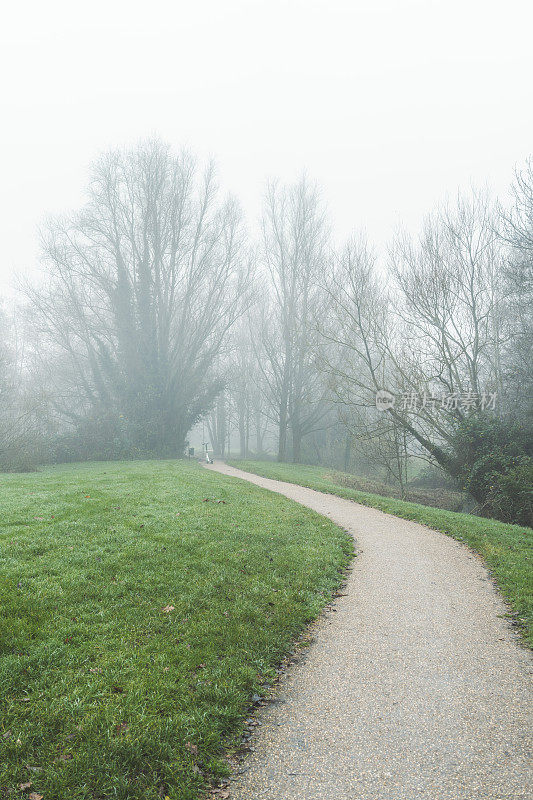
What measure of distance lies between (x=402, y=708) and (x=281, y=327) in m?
27.9

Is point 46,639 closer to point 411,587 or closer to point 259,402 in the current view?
point 411,587

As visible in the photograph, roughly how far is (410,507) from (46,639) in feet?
33.6

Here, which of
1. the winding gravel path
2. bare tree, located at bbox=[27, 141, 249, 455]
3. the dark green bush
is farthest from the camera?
bare tree, located at bbox=[27, 141, 249, 455]

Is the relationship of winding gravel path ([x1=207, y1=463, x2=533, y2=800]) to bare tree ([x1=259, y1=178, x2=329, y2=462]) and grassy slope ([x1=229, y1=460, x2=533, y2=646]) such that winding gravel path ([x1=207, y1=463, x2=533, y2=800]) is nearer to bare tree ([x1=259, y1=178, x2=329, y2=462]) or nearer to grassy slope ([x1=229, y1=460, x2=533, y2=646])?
grassy slope ([x1=229, y1=460, x2=533, y2=646])

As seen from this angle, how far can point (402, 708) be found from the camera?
11.6 ft

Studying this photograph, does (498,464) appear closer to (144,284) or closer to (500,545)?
(500,545)

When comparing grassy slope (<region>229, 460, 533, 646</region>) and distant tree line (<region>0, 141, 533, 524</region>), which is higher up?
distant tree line (<region>0, 141, 533, 524</region>)

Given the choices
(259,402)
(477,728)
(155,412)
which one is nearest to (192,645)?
(477,728)

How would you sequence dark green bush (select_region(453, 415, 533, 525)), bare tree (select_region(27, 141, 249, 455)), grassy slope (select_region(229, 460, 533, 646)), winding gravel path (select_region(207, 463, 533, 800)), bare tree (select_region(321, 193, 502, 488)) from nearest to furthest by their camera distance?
winding gravel path (select_region(207, 463, 533, 800)), grassy slope (select_region(229, 460, 533, 646)), dark green bush (select_region(453, 415, 533, 525)), bare tree (select_region(321, 193, 502, 488)), bare tree (select_region(27, 141, 249, 455))

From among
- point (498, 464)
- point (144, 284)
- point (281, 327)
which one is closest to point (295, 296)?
point (281, 327)

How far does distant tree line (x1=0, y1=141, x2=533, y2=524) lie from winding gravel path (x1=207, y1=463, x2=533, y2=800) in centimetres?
1089

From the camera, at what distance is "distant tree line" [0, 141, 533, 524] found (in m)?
16.4

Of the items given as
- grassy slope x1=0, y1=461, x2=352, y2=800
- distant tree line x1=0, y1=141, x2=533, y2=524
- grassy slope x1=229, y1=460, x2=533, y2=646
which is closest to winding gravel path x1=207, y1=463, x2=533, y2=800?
grassy slope x1=229, y1=460, x2=533, y2=646

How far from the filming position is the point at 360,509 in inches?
480
